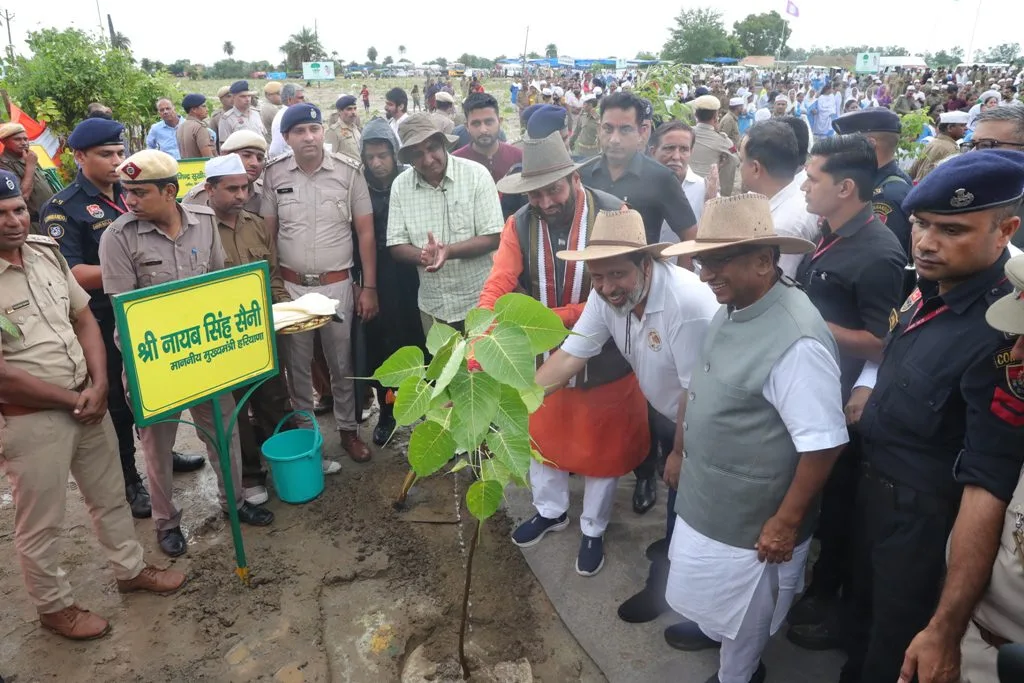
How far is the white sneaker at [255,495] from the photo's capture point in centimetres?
380

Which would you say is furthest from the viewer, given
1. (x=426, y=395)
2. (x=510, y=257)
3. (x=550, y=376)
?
(x=510, y=257)

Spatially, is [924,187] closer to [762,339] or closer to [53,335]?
[762,339]

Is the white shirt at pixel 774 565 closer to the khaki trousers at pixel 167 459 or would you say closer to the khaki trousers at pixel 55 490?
the khaki trousers at pixel 167 459

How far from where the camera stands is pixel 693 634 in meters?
2.74

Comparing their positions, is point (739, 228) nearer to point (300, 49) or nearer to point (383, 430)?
point (383, 430)

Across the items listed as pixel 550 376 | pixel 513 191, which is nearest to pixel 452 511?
pixel 550 376

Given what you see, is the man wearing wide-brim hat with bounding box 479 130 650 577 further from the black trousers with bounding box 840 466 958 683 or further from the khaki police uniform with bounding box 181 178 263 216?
the khaki police uniform with bounding box 181 178 263 216

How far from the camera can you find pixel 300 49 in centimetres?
6344

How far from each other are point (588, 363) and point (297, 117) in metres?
2.48

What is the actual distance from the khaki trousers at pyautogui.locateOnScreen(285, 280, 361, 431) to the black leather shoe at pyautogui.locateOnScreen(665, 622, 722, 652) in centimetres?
245

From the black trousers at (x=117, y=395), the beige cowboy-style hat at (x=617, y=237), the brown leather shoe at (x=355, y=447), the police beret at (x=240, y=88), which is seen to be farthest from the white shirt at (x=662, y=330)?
the police beret at (x=240, y=88)

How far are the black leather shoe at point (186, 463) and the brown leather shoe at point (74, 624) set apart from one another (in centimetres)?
144

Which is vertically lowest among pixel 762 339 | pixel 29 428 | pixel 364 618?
pixel 364 618

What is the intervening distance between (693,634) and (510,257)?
1.94 meters
